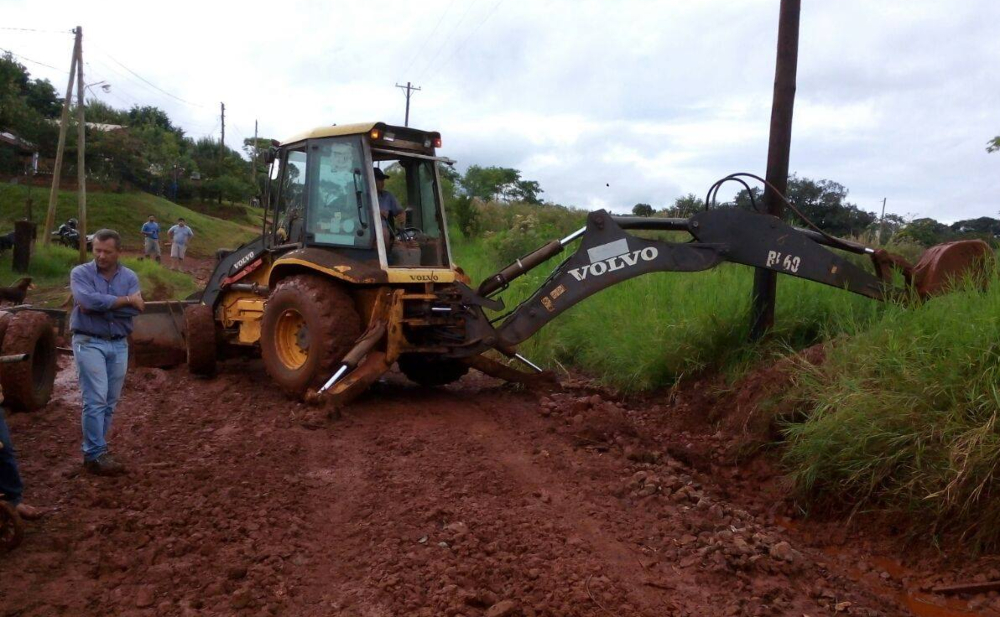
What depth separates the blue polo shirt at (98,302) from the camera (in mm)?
5660

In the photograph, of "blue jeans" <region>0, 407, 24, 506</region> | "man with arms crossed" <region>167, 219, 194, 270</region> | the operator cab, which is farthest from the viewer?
"man with arms crossed" <region>167, 219, 194, 270</region>

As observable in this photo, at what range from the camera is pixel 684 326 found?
8.51 meters

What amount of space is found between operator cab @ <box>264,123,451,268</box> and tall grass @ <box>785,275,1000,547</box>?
394 centimetres

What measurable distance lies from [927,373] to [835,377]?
838 mm

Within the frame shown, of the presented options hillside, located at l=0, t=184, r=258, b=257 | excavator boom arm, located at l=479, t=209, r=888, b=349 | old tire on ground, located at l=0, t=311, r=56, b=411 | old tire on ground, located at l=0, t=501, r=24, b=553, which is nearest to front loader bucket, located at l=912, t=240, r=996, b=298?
excavator boom arm, located at l=479, t=209, r=888, b=349

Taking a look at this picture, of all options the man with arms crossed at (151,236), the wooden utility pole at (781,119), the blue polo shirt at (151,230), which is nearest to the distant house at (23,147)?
the man with arms crossed at (151,236)

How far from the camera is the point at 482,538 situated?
186 inches

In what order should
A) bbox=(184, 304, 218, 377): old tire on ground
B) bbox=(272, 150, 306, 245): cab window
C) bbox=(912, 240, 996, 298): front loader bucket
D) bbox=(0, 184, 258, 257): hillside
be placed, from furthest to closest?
bbox=(0, 184, 258, 257): hillside → bbox=(184, 304, 218, 377): old tire on ground → bbox=(272, 150, 306, 245): cab window → bbox=(912, 240, 996, 298): front loader bucket

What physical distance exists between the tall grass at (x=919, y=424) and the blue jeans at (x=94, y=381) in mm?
4408

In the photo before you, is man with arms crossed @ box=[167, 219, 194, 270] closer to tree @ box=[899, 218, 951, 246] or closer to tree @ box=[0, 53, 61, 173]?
tree @ box=[0, 53, 61, 173]

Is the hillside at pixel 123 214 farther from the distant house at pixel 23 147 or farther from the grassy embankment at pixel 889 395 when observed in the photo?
the grassy embankment at pixel 889 395

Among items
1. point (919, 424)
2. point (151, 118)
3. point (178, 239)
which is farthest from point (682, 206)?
point (151, 118)

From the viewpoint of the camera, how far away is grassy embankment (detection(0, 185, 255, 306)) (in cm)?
1959

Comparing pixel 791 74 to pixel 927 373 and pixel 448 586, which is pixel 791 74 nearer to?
pixel 927 373
